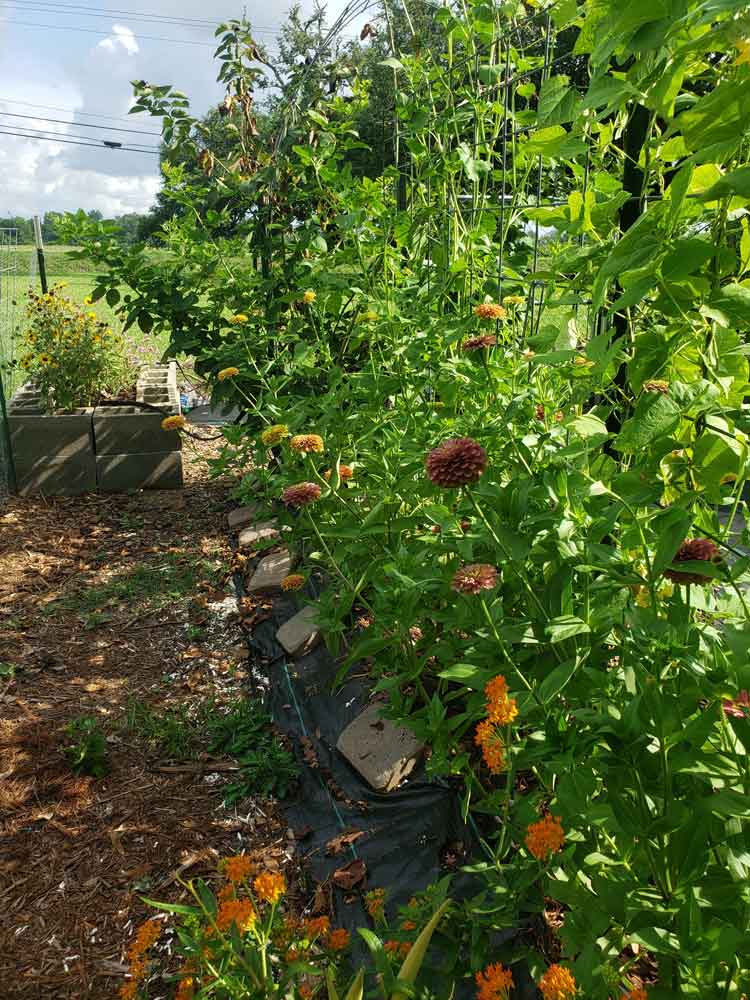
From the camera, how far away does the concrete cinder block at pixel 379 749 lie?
6.43ft

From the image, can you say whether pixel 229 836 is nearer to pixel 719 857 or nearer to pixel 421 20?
pixel 719 857

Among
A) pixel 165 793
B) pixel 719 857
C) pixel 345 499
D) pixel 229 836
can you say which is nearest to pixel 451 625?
pixel 719 857

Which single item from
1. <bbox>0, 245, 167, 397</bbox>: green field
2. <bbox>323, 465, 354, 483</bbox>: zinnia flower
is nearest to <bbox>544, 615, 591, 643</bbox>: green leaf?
<bbox>323, 465, 354, 483</bbox>: zinnia flower

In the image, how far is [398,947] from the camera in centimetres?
122

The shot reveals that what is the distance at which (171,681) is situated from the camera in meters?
2.69

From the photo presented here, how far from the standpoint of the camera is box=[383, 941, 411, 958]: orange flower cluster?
1.20m

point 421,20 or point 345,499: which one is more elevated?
point 421,20

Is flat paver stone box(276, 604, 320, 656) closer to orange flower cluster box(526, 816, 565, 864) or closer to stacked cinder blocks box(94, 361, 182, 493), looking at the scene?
orange flower cluster box(526, 816, 565, 864)

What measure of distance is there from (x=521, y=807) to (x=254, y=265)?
3.66 metres

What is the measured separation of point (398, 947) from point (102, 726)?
4.95 feet

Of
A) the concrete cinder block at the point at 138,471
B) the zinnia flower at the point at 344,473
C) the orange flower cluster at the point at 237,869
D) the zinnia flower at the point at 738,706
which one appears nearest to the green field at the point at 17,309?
the concrete cinder block at the point at 138,471

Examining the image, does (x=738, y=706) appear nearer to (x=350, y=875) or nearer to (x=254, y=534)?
(x=350, y=875)

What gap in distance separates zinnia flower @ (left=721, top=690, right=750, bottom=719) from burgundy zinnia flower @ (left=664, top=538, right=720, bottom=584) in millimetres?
152

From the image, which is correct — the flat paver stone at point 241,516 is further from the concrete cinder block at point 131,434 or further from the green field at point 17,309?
the green field at point 17,309
